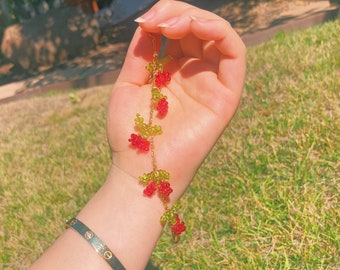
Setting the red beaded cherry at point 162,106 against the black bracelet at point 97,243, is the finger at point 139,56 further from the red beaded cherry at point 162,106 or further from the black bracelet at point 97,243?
the black bracelet at point 97,243

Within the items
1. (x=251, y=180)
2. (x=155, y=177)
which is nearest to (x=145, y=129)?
(x=155, y=177)

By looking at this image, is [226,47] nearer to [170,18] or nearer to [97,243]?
[170,18]

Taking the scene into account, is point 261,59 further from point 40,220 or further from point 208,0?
point 208,0

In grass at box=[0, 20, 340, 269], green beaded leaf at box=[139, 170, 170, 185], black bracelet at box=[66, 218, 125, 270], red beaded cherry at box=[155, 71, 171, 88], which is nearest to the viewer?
black bracelet at box=[66, 218, 125, 270]

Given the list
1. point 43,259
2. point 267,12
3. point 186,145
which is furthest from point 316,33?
point 267,12

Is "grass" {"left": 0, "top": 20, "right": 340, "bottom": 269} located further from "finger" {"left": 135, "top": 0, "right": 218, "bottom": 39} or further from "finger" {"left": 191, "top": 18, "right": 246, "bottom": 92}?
"finger" {"left": 135, "top": 0, "right": 218, "bottom": 39}

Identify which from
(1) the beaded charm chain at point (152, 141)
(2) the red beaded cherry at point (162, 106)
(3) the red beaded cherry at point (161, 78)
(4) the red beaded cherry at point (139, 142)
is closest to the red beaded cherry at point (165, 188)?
(1) the beaded charm chain at point (152, 141)

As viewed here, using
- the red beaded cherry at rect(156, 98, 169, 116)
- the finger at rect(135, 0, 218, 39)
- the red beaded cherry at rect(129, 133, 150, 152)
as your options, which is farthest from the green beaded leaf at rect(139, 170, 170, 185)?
the finger at rect(135, 0, 218, 39)
